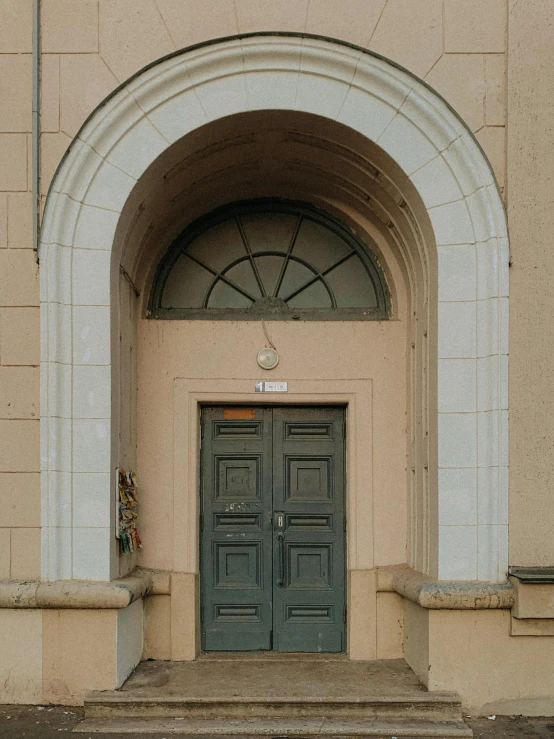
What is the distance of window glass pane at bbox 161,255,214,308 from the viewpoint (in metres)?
7.71

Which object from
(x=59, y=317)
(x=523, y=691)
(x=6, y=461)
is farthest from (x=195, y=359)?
(x=523, y=691)

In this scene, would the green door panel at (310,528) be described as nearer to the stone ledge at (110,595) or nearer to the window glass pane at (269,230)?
the stone ledge at (110,595)

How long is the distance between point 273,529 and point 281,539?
120 mm

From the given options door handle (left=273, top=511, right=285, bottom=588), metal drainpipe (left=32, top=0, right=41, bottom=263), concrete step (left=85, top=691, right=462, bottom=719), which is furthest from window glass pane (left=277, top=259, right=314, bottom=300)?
concrete step (left=85, top=691, right=462, bottom=719)

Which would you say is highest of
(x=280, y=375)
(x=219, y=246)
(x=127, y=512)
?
(x=219, y=246)

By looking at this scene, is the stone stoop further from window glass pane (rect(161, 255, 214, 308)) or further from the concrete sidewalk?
window glass pane (rect(161, 255, 214, 308))

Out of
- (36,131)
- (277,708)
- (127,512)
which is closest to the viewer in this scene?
(277,708)

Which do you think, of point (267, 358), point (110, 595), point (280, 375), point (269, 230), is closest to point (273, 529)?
point (280, 375)

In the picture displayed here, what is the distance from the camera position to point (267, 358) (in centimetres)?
743

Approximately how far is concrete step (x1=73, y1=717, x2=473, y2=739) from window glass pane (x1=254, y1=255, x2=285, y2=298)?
3.80 meters

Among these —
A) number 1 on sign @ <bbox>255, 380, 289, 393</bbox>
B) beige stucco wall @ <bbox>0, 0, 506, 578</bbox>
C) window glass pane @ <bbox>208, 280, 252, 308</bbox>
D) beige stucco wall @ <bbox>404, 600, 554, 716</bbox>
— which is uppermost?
beige stucco wall @ <bbox>0, 0, 506, 578</bbox>

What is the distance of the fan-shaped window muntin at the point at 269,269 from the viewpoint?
7656mm

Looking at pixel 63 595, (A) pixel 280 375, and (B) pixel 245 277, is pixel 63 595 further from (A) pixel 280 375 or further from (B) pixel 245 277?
(B) pixel 245 277

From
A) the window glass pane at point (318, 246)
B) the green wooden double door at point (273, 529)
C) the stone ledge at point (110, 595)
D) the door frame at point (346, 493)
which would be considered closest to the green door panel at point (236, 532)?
the green wooden double door at point (273, 529)
